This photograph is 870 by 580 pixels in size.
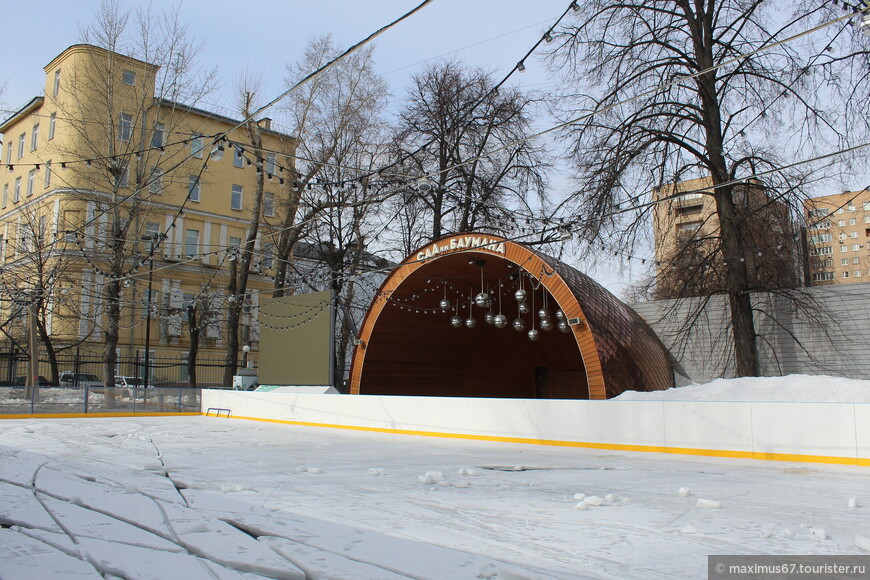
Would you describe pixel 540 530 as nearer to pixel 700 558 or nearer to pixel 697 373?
pixel 700 558

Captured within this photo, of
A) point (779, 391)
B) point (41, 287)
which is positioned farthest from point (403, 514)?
point (41, 287)

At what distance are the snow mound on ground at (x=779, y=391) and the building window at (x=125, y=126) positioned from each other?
2233 cm

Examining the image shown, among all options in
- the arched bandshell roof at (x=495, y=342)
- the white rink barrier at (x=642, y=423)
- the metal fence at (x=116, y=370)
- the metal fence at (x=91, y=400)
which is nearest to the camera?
the white rink barrier at (x=642, y=423)

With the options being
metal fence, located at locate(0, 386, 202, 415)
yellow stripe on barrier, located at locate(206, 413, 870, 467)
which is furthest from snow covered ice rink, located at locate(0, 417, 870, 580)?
metal fence, located at locate(0, 386, 202, 415)

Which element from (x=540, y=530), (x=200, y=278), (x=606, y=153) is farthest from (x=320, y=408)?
(x=200, y=278)

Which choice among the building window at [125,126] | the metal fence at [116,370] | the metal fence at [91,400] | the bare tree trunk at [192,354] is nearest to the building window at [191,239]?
the metal fence at [116,370]

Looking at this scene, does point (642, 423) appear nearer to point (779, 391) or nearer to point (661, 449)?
point (661, 449)

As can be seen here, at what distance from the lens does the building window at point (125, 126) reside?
86.5 ft

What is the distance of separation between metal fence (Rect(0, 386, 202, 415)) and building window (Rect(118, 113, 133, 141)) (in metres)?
10.4

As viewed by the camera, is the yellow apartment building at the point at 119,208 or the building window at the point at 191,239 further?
the building window at the point at 191,239

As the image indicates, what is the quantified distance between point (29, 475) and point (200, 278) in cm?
3155

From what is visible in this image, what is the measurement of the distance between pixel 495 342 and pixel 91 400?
531 inches

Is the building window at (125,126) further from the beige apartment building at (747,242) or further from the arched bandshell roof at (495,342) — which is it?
the beige apartment building at (747,242)

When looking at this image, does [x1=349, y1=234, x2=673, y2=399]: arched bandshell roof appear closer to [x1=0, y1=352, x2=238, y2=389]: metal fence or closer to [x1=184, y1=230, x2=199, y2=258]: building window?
[x1=0, y1=352, x2=238, y2=389]: metal fence
